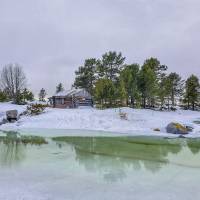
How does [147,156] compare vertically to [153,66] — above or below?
below

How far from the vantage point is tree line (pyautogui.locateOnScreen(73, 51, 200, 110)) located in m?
51.1

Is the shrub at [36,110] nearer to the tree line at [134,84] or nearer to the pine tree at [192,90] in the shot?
the tree line at [134,84]

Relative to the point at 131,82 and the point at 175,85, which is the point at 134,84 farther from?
the point at 175,85

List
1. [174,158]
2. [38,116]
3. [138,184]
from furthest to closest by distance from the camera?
1. [38,116]
2. [174,158]
3. [138,184]

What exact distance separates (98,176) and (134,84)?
4085 cm

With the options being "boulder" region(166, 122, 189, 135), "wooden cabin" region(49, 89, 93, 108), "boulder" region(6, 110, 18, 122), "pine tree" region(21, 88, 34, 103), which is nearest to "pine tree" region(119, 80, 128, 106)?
"wooden cabin" region(49, 89, 93, 108)

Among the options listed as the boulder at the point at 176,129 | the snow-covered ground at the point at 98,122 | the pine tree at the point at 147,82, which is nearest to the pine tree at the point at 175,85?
the pine tree at the point at 147,82

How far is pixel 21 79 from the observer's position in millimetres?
76062

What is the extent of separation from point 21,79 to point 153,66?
3460 cm

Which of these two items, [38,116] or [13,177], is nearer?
[13,177]

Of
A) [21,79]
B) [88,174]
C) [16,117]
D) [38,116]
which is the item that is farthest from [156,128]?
[21,79]

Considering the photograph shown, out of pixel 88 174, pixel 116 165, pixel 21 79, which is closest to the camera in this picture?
pixel 88 174

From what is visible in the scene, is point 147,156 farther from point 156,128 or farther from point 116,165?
point 156,128

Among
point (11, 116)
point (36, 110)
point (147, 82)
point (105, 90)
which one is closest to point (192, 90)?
point (147, 82)
